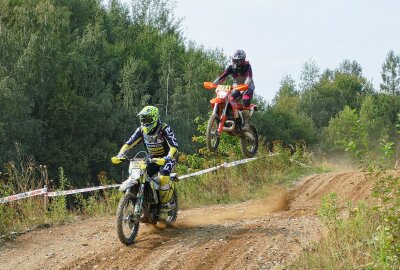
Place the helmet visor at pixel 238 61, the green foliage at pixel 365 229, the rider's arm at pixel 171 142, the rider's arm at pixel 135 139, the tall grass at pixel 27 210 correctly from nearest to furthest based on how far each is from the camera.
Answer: the green foliage at pixel 365 229
the rider's arm at pixel 171 142
the rider's arm at pixel 135 139
the tall grass at pixel 27 210
the helmet visor at pixel 238 61

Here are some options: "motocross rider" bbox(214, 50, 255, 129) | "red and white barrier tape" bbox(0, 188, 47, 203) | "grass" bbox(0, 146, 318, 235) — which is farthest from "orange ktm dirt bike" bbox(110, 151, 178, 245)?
"motocross rider" bbox(214, 50, 255, 129)

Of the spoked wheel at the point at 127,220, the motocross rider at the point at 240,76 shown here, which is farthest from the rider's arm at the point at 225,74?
the spoked wheel at the point at 127,220

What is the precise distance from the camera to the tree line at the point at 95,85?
146ft

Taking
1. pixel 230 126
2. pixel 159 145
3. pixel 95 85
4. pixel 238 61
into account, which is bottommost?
pixel 159 145

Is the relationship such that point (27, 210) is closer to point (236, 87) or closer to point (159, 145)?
point (159, 145)

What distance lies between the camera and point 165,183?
1089cm

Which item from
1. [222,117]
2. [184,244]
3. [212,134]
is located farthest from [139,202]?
[212,134]

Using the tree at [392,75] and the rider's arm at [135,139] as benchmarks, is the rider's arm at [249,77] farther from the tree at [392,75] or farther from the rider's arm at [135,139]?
the tree at [392,75]

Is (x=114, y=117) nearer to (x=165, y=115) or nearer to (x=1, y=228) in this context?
(x=165, y=115)

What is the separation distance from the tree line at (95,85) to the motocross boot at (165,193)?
2618 cm

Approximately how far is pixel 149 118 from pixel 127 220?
1783 millimetres

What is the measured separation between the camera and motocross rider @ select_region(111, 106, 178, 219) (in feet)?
35.6

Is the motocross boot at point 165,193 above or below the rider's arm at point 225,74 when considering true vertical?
below

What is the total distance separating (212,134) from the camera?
14273 mm
